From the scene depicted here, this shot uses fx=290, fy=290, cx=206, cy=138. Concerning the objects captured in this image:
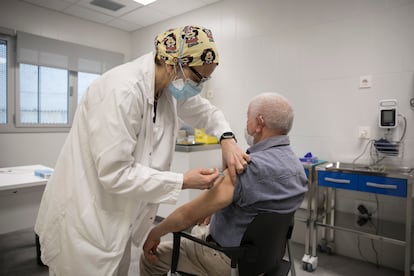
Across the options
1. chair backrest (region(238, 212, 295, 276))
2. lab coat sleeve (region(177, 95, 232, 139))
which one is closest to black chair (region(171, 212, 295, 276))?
chair backrest (region(238, 212, 295, 276))

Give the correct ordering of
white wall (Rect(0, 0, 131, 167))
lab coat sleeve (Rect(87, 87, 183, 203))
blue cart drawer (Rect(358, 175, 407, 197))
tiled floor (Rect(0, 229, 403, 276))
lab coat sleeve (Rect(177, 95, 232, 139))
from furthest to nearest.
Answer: white wall (Rect(0, 0, 131, 167)) → tiled floor (Rect(0, 229, 403, 276)) → blue cart drawer (Rect(358, 175, 407, 197)) → lab coat sleeve (Rect(177, 95, 232, 139)) → lab coat sleeve (Rect(87, 87, 183, 203))

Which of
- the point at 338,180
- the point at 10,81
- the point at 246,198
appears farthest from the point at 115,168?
the point at 10,81

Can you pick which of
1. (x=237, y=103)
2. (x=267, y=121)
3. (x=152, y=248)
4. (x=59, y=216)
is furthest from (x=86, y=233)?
(x=237, y=103)

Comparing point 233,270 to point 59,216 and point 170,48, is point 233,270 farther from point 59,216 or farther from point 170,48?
point 170,48

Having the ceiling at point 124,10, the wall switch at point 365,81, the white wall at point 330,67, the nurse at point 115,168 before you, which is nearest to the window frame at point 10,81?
the ceiling at point 124,10

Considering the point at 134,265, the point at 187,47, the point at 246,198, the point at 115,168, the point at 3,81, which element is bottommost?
the point at 134,265

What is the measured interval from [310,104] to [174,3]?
6.98ft

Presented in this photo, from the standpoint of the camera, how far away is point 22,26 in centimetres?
368

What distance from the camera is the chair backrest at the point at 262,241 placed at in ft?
3.53

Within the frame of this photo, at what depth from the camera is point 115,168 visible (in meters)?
0.96

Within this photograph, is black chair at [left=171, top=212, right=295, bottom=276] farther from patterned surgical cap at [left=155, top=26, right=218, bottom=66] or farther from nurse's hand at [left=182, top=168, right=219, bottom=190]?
patterned surgical cap at [left=155, top=26, right=218, bottom=66]

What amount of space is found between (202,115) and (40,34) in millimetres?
3417

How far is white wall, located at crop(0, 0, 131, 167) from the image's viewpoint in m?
3.59

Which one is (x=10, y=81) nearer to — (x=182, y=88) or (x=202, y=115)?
(x=202, y=115)
